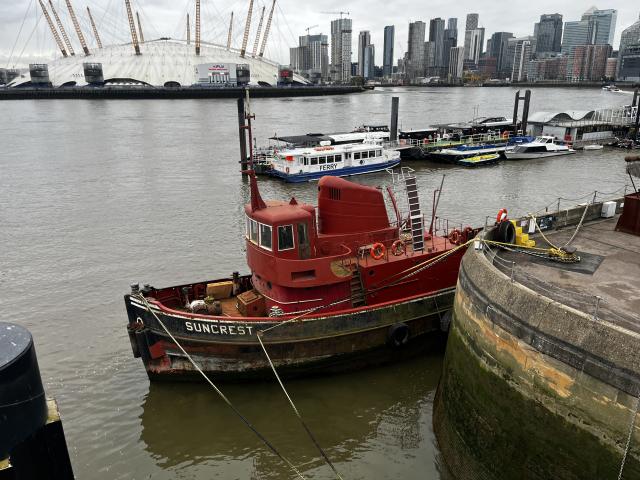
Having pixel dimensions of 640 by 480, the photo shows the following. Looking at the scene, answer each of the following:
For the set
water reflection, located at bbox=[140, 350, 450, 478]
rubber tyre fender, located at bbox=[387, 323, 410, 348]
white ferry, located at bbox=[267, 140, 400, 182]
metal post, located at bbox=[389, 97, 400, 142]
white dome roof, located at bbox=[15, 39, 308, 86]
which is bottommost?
water reflection, located at bbox=[140, 350, 450, 478]

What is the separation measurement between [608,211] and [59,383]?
56.5ft

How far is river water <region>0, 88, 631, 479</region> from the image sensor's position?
1167cm

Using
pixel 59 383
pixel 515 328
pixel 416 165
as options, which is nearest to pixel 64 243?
pixel 59 383

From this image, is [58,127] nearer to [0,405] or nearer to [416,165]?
[416,165]

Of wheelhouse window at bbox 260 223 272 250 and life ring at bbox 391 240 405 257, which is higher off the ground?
wheelhouse window at bbox 260 223 272 250

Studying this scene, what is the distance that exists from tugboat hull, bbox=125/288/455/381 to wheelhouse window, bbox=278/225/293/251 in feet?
6.52

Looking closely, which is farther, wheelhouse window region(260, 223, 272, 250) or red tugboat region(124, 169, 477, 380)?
wheelhouse window region(260, 223, 272, 250)

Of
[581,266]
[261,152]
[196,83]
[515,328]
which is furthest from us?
[196,83]

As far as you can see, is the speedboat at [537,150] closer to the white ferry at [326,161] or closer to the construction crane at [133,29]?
the white ferry at [326,161]

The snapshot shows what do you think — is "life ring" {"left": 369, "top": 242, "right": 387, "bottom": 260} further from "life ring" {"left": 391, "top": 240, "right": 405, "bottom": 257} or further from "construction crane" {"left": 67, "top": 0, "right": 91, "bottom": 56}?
"construction crane" {"left": 67, "top": 0, "right": 91, "bottom": 56}

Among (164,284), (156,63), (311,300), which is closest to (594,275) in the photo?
(311,300)

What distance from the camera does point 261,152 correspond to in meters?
47.7

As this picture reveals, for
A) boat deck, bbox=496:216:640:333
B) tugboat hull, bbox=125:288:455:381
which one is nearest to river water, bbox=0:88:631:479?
tugboat hull, bbox=125:288:455:381

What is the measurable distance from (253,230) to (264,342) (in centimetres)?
322
